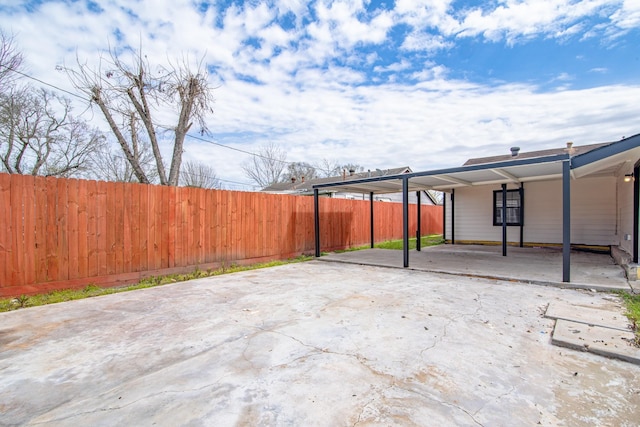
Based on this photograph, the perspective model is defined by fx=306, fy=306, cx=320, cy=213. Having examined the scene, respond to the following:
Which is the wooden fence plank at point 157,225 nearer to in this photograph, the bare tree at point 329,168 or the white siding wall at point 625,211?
the white siding wall at point 625,211

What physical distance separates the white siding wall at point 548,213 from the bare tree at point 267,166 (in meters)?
18.9

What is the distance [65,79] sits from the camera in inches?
392

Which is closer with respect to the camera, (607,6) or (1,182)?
(1,182)

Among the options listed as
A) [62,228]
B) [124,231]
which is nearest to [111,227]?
[124,231]

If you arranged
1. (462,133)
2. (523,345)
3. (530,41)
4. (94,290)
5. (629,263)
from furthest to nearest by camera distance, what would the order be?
(462,133) < (530,41) < (629,263) < (94,290) < (523,345)

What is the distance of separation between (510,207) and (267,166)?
2250 centimetres

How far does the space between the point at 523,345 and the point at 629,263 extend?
16.7ft

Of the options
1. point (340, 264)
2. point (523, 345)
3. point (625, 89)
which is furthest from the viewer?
point (625, 89)

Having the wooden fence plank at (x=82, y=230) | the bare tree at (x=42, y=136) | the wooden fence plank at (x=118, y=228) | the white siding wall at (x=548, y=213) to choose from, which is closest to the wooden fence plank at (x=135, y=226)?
the wooden fence plank at (x=118, y=228)

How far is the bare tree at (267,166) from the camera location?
28373mm

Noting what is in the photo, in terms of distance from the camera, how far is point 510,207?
36.5ft

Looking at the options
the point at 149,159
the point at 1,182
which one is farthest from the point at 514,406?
the point at 149,159

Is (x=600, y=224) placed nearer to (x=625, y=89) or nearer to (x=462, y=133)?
(x=625, y=89)

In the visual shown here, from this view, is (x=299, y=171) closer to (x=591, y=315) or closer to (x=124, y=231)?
(x=124, y=231)
